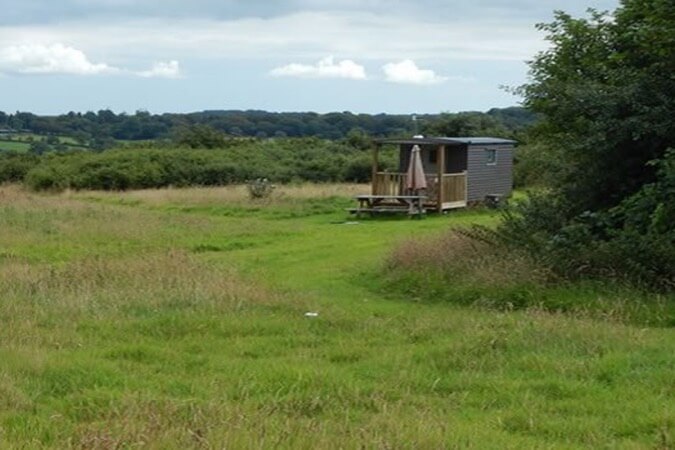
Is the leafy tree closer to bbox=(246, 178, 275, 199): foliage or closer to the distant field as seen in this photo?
bbox=(246, 178, 275, 199): foliage

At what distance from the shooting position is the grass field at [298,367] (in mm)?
5848

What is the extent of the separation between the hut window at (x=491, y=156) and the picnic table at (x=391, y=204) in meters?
4.77

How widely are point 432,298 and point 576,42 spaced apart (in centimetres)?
716

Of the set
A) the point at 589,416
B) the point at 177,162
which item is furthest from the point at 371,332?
the point at 177,162

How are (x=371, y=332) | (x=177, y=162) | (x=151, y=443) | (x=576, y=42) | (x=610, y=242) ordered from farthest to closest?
1. (x=177, y=162)
2. (x=576, y=42)
3. (x=610, y=242)
4. (x=371, y=332)
5. (x=151, y=443)

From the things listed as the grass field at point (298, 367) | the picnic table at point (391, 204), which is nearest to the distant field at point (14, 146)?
the picnic table at point (391, 204)

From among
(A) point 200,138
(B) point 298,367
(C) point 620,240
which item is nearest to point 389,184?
(C) point 620,240

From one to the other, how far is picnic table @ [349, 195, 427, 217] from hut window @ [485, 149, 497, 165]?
4771 mm

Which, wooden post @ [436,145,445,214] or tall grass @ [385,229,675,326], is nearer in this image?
tall grass @ [385,229,675,326]

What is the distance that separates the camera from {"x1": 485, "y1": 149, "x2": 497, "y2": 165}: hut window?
35469 millimetres

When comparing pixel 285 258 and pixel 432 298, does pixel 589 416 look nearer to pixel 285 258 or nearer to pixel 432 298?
pixel 432 298

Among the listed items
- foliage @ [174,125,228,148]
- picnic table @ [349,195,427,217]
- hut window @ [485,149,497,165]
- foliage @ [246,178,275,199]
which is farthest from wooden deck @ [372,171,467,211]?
foliage @ [174,125,228,148]

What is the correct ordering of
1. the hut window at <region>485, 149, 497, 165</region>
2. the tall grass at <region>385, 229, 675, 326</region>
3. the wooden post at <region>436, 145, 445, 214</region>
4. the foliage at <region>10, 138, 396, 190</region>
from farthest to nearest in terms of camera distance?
1. the foliage at <region>10, 138, 396, 190</region>
2. the hut window at <region>485, 149, 497, 165</region>
3. the wooden post at <region>436, 145, 445, 214</region>
4. the tall grass at <region>385, 229, 675, 326</region>

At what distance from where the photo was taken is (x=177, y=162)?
55875 mm
